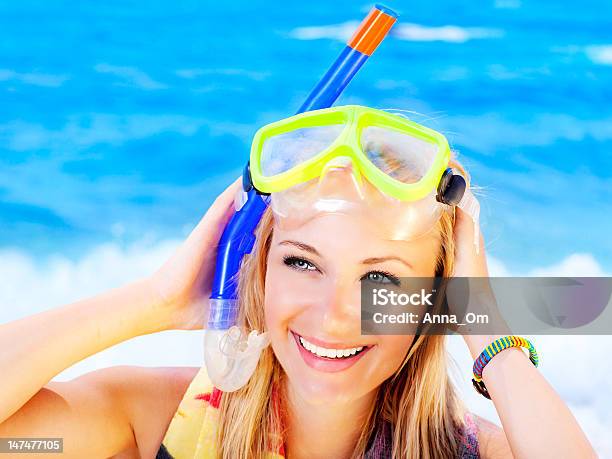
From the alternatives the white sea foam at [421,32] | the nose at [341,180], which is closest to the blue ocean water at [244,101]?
the white sea foam at [421,32]

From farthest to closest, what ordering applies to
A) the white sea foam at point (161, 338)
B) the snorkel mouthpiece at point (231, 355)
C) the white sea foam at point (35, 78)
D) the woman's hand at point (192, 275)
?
1. the white sea foam at point (35, 78)
2. the white sea foam at point (161, 338)
3. the woman's hand at point (192, 275)
4. the snorkel mouthpiece at point (231, 355)

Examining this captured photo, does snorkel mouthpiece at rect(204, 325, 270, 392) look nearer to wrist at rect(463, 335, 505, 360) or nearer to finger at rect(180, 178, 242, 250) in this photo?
finger at rect(180, 178, 242, 250)

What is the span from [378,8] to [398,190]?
0.58 metres

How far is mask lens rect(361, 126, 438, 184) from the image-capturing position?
2.16 m

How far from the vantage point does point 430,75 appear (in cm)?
604

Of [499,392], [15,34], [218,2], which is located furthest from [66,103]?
[499,392]

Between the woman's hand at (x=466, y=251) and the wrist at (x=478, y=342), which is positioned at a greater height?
the woman's hand at (x=466, y=251)

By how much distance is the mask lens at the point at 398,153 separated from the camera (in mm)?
2158

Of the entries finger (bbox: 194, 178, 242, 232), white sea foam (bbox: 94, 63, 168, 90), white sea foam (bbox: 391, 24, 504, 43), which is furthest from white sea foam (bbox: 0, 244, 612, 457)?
white sea foam (bbox: 391, 24, 504, 43)

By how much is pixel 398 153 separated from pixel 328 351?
1.68ft

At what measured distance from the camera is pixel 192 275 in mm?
2385

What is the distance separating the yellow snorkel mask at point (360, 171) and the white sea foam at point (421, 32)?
407cm

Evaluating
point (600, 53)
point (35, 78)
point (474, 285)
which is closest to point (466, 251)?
point (474, 285)

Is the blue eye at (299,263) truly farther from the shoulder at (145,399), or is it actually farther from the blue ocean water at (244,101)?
the blue ocean water at (244,101)
